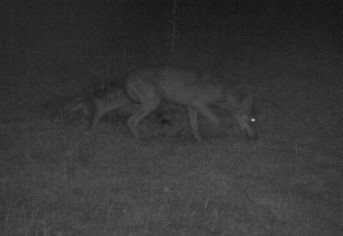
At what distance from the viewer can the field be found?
8.31 meters

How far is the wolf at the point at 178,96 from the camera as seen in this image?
→ 12141 mm

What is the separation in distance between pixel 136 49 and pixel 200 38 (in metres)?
4.31

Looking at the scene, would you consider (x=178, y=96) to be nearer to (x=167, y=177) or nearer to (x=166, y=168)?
(x=166, y=168)

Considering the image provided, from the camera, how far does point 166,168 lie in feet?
34.5

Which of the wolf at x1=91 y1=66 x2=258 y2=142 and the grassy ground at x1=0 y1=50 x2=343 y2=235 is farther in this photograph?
the wolf at x1=91 y1=66 x2=258 y2=142

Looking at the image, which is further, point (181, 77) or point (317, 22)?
point (317, 22)

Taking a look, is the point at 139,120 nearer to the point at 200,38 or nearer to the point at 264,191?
the point at 264,191

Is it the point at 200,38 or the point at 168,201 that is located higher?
the point at 168,201

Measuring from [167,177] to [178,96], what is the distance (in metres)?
2.66

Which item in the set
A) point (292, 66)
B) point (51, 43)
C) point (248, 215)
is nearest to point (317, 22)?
point (292, 66)

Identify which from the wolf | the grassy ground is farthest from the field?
the wolf

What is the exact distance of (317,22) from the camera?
31.6 m

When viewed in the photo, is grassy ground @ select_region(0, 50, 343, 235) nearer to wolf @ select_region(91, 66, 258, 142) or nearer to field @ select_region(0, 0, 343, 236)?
field @ select_region(0, 0, 343, 236)

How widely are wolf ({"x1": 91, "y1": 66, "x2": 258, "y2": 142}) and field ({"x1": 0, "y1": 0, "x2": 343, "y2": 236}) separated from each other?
330mm
